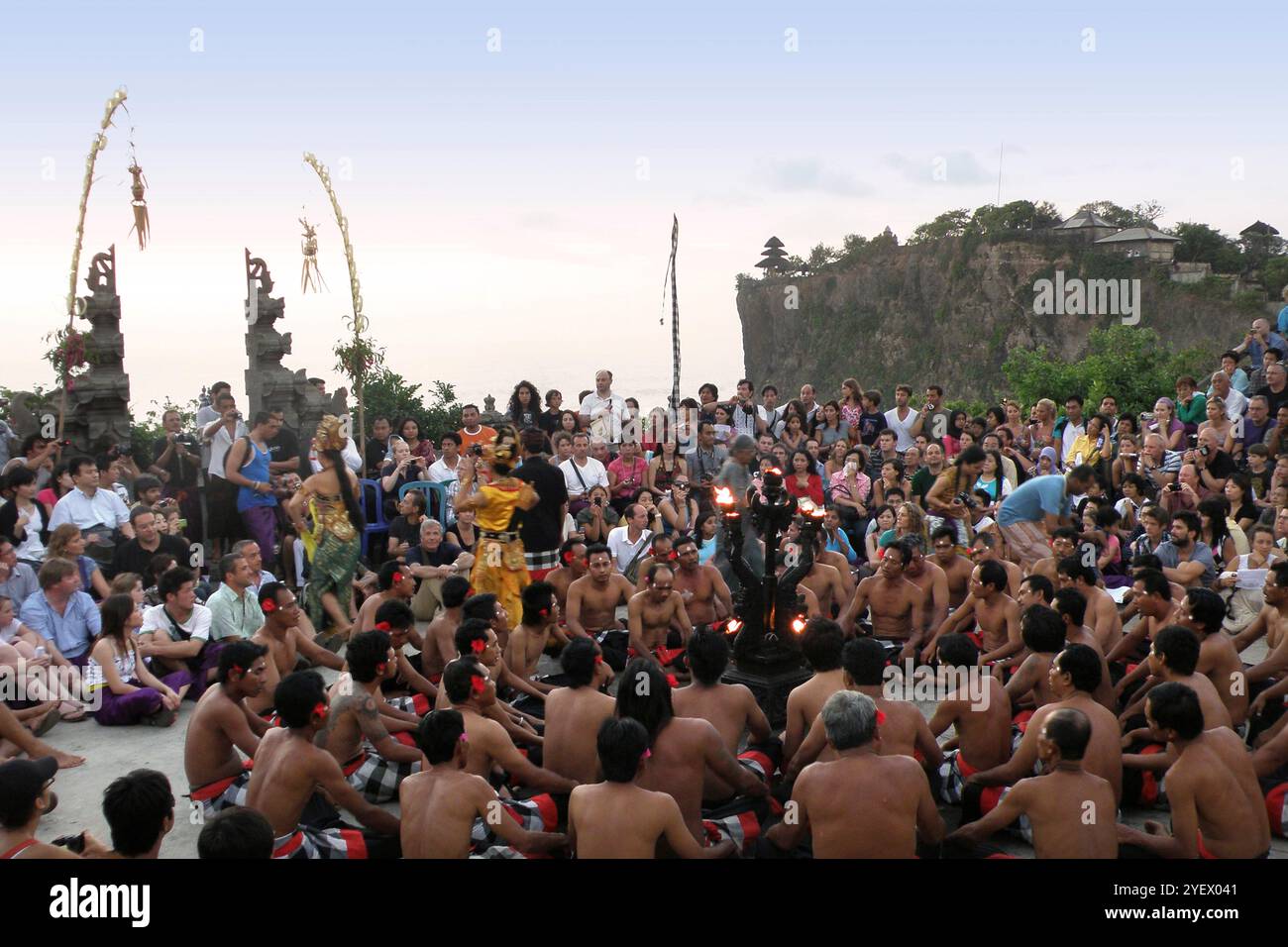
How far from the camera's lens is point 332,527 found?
29.8 ft

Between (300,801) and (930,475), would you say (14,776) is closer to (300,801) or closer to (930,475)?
(300,801)

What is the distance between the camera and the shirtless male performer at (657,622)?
8375 millimetres

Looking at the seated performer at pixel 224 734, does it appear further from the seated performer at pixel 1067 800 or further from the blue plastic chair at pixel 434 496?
the blue plastic chair at pixel 434 496

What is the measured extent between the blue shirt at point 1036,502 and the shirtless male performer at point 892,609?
162 cm

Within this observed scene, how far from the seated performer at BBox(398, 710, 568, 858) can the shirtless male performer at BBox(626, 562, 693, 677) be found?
3.38 metres

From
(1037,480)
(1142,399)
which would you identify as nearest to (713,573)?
(1037,480)

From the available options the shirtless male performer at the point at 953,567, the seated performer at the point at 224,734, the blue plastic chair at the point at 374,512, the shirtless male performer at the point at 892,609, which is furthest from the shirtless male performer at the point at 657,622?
the blue plastic chair at the point at 374,512

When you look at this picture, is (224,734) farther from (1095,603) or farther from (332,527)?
(1095,603)

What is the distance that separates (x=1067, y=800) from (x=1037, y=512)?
5.15m

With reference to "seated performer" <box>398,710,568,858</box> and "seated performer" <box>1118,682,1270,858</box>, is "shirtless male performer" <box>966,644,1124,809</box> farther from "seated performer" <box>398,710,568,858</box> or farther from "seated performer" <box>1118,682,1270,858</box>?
"seated performer" <box>398,710,568,858</box>

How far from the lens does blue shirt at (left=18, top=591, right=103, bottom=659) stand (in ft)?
26.7

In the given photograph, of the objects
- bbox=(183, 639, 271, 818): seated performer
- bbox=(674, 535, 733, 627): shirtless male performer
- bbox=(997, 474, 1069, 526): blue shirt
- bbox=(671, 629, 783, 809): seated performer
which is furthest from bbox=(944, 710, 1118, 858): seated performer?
bbox=(997, 474, 1069, 526): blue shirt

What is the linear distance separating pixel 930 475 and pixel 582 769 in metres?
6.20
